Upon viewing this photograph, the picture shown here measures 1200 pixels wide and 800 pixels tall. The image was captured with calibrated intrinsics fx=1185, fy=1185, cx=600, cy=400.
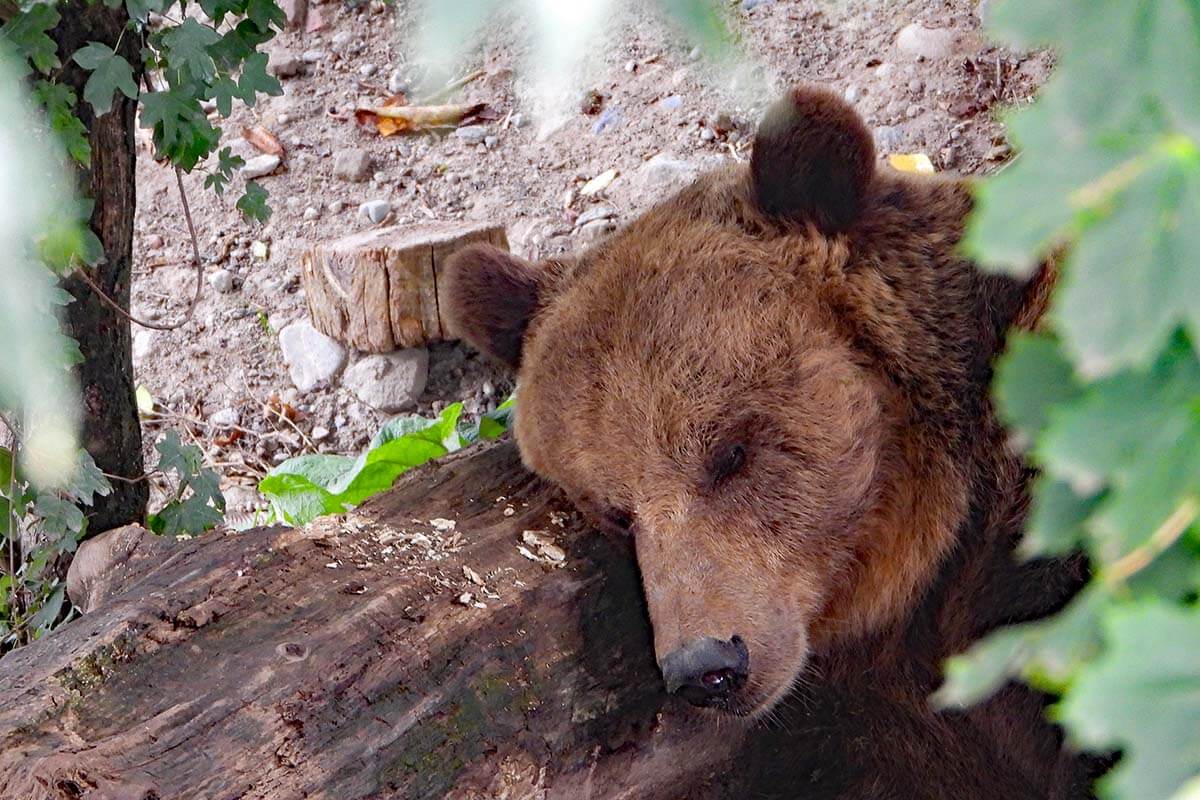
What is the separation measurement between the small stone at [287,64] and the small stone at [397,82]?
566mm

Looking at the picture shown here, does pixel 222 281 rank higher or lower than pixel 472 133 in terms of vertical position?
lower

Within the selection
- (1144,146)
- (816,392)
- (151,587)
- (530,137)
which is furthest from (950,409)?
(530,137)

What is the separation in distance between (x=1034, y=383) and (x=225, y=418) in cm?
561

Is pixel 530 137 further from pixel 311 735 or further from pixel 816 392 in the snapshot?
pixel 311 735

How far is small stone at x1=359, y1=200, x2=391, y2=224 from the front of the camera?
643 cm

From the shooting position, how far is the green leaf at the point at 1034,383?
Result: 0.87 metres

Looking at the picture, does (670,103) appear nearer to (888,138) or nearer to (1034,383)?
(888,138)

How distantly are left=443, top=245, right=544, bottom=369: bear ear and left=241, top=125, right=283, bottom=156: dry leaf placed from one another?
12.1 ft

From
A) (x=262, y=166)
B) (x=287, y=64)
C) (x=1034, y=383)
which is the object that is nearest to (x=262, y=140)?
(x=262, y=166)

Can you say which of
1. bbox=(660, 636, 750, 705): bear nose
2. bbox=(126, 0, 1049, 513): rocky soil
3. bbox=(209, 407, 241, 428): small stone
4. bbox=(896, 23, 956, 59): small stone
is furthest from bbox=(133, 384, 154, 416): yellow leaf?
bbox=(896, 23, 956, 59): small stone

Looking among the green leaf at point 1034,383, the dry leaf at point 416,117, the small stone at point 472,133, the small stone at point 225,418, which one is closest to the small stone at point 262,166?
the dry leaf at point 416,117

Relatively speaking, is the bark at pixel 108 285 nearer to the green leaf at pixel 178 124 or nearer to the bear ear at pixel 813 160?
the green leaf at pixel 178 124

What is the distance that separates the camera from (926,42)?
605cm

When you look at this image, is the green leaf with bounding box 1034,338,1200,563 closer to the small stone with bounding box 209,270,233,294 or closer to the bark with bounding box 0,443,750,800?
the bark with bounding box 0,443,750,800
